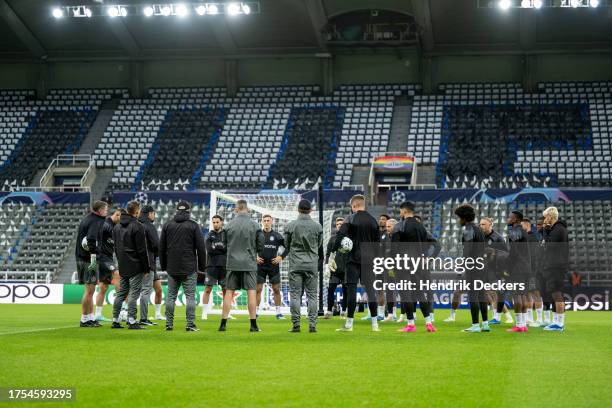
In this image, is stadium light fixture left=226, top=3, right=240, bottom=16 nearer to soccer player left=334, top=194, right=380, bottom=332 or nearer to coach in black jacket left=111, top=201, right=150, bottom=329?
coach in black jacket left=111, top=201, right=150, bottom=329

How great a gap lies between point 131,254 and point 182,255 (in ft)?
2.93

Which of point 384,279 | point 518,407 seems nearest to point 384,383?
point 518,407

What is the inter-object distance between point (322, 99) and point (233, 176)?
7.55 m

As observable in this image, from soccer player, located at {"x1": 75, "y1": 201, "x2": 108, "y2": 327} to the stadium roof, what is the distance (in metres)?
25.0

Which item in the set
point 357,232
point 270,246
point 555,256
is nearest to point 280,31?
point 270,246

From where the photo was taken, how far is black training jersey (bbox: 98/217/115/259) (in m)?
16.0

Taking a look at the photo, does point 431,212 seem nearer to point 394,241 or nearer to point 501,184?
point 501,184

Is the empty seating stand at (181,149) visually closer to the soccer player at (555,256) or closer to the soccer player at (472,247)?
the soccer player at (555,256)

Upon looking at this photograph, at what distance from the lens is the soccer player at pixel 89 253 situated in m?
15.7

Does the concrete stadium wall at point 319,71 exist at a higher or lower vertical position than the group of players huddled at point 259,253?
higher

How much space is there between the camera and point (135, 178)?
136 feet

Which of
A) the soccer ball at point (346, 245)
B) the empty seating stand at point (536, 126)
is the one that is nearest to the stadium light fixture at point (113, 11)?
the empty seating stand at point (536, 126)

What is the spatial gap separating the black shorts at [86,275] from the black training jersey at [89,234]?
0.10m

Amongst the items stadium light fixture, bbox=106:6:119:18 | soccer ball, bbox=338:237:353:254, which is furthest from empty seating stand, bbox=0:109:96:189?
soccer ball, bbox=338:237:353:254
